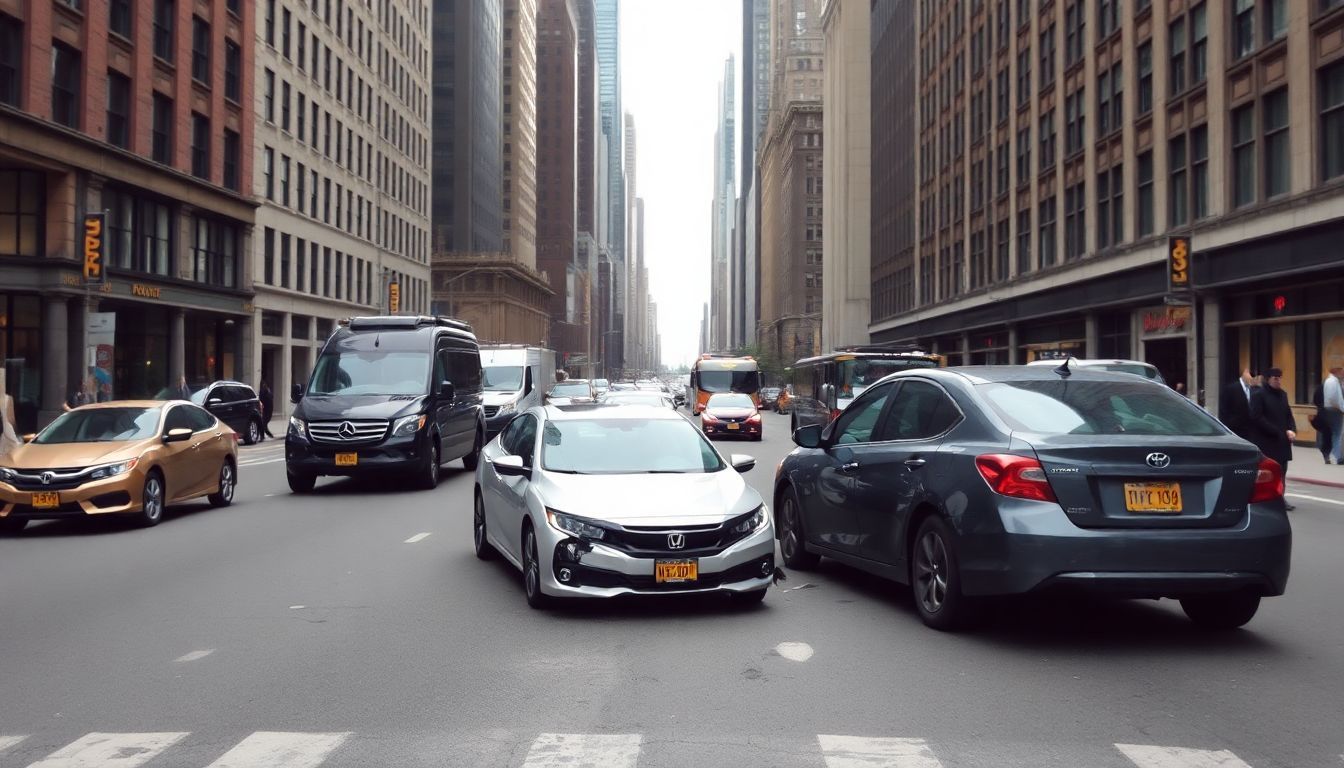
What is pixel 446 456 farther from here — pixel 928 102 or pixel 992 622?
pixel 928 102

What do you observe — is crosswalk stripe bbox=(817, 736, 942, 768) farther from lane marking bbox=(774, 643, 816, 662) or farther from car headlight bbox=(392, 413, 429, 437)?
car headlight bbox=(392, 413, 429, 437)

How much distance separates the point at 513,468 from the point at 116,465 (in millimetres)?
6387

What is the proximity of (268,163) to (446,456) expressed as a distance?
34225 mm

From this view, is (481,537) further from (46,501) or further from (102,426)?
(102,426)

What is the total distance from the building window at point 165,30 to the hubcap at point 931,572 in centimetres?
3885

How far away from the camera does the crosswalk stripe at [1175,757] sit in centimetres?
497

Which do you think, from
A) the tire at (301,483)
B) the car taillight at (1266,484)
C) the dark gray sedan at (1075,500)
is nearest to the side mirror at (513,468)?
the dark gray sedan at (1075,500)

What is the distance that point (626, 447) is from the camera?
966 cm

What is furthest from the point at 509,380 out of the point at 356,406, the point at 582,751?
the point at 582,751

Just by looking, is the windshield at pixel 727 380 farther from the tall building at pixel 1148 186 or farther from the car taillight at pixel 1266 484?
the car taillight at pixel 1266 484

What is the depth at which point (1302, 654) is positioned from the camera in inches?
282

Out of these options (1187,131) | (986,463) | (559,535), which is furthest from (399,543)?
(1187,131)

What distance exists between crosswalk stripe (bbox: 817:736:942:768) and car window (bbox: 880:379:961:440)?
2.98 m

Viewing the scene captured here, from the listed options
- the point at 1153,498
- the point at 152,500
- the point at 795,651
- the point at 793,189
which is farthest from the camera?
the point at 793,189
